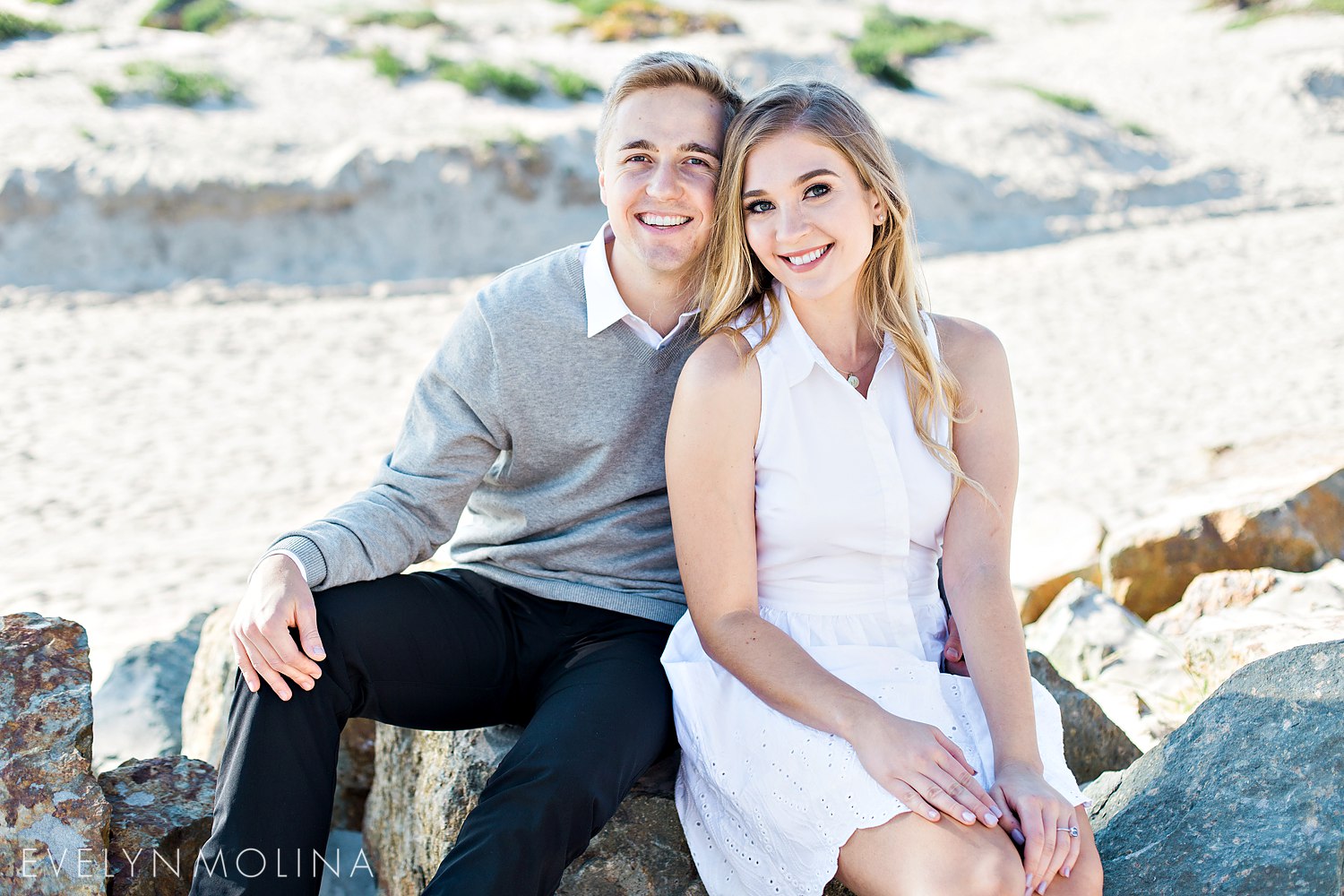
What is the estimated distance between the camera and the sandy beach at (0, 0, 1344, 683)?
6.06m

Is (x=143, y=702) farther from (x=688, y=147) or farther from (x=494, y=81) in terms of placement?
(x=494, y=81)

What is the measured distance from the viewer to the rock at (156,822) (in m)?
2.44

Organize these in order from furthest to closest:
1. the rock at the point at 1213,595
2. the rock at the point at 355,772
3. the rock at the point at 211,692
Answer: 1. the rock at the point at 1213,595
2. the rock at the point at 355,772
3. the rock at the point at 211,692

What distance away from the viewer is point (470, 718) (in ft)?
8.21

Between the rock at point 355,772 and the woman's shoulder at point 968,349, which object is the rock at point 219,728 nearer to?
the rock at point 355,772

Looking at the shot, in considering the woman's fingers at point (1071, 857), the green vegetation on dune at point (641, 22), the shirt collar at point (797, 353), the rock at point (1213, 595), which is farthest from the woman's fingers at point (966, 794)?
the green vegetation on dune at point (641, 22)

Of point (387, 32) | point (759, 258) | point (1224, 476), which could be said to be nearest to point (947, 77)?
point (387, 32)

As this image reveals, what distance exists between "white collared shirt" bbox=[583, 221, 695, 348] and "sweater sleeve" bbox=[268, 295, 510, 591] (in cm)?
24

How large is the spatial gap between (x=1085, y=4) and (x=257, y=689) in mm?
29590

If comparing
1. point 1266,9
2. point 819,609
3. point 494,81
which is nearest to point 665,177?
point 819,609

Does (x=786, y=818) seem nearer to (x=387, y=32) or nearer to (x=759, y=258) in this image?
(x=759, y=258)

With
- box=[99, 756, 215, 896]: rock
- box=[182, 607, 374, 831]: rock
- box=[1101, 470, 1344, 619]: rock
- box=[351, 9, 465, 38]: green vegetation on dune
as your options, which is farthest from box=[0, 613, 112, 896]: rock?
box=[351, 9, 465, 38]: green vegetation on dune

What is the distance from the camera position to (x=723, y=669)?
7.66 feet

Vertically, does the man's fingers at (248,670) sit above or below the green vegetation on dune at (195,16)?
below
